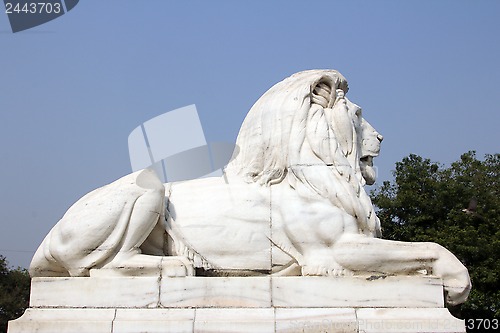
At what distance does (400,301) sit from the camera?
561 cm

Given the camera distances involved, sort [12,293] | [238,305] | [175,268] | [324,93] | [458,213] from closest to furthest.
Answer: [238,305], [175,268], [324,93], [458,213], [12,293]

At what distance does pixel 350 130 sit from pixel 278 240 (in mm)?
1371

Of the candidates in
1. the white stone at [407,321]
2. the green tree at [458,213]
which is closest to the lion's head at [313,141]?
the white stone at [407,321]

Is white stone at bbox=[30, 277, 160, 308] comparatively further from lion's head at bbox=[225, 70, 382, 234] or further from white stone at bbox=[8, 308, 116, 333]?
lion's head at bbox=[225, 70, 382, 234]

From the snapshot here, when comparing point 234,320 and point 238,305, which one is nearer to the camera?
point 234,320

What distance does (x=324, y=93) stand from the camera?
6816 mm

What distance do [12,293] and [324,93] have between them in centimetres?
2088

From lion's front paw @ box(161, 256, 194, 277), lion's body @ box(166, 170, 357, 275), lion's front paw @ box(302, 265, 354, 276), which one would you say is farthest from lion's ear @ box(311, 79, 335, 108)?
lion's front paw @ box(161, 256, 194, 277)

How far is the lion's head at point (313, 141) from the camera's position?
6230mm

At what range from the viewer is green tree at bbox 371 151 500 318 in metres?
19.2

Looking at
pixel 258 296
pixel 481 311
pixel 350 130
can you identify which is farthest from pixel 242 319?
pixel 481 311

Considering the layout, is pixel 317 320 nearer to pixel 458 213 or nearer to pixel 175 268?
pixel 175 268

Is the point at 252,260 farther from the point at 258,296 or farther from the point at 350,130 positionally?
the point at 350,130

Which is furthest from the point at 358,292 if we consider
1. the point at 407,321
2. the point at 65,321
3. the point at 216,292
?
the point at 65,321
